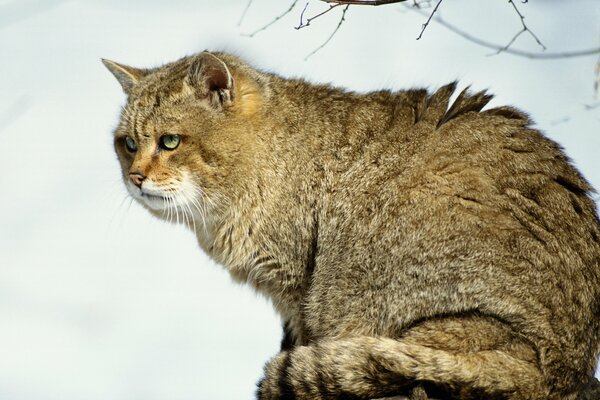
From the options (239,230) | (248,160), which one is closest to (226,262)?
(239,230)

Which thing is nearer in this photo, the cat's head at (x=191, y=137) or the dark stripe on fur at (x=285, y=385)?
the dark stripe on fur at (x=285, y=385)

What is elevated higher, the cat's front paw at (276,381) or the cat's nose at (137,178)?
the cat's nose at (137,178)

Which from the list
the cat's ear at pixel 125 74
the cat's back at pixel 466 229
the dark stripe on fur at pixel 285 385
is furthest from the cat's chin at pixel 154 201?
the dark stripe on fur at pixel 285 385

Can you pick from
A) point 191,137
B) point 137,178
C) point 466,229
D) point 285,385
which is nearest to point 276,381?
point 285,385

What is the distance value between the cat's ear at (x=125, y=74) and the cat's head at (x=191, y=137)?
0.31 metres

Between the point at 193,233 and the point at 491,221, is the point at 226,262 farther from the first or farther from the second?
the point at 491,221

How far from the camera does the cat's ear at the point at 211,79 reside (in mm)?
6449

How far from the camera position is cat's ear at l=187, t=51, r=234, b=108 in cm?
645

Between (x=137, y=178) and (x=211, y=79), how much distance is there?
0.92 m

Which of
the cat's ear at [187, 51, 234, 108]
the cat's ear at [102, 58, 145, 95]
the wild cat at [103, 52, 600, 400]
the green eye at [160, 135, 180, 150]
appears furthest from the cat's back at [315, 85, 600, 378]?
the cat's ear at [102, 58, 145, 95]

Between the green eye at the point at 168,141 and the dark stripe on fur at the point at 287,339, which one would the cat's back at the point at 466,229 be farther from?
the green eye at the point at 168,141

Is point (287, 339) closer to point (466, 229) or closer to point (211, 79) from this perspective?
point (466, 229)

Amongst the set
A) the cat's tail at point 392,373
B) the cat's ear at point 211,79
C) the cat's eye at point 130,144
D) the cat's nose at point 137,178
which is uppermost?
the cat's ear at point 211,79

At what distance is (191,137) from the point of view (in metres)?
6.46
